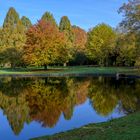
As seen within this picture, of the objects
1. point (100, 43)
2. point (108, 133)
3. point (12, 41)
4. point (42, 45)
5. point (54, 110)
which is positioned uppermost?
point (12, 41)

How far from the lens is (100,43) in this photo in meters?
83.5

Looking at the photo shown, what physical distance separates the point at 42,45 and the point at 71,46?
834 inches

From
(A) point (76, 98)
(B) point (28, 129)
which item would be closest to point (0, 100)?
(A) point (76, 98)

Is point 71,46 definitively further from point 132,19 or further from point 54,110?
point 54,110

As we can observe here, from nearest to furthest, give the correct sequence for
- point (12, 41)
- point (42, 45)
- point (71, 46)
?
1. point (42, 45)
2. point (71, 46)
3. point (12, 41)

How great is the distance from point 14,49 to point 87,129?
66.2 metres

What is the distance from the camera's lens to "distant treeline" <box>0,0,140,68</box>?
47781 millimetres

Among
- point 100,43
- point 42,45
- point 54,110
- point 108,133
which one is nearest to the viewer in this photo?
point 108,133

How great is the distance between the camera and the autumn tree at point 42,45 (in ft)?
213

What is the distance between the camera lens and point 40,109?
74.2 ft

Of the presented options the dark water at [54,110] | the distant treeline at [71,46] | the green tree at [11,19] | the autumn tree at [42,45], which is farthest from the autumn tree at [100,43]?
the dark water at [54,110]

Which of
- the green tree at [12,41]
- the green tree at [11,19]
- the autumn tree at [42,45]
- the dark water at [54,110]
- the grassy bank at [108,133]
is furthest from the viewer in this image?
the green tree at [11,19]

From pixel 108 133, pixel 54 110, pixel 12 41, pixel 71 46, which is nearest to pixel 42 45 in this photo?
pixel 71 46

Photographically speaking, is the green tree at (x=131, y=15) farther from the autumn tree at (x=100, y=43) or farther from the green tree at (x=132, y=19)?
the autumn tree at (x=100, y=43)
